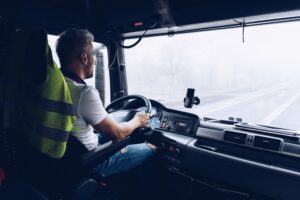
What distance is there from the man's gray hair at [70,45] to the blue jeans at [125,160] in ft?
2.35

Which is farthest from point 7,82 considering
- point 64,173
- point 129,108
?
point 129,108

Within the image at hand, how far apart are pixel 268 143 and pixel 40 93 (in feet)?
4.63

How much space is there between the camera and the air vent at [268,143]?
1602 millimetres

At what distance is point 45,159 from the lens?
1.31 meters

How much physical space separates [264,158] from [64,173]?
1.25 meters

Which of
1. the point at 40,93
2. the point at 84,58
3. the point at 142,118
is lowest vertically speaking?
the point at 142,118

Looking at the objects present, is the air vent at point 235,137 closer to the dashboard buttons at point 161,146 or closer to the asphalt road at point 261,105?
the asphalt road at point 261,105

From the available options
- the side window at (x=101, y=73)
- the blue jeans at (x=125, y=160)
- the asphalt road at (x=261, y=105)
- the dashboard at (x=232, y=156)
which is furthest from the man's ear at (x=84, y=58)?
the side window at (x=101, y=73)

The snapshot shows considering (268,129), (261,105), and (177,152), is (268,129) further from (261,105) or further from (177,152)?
(177,152)

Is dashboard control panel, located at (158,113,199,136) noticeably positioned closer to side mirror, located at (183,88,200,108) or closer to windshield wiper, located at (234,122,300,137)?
side mirror, located at (183,88,200,108)

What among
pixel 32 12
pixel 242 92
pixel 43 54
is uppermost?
pixel 32 12

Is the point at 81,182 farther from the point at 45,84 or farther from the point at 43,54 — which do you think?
the point at 43,54

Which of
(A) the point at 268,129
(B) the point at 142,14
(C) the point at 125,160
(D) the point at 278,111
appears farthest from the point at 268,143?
(B) the point at 142,14

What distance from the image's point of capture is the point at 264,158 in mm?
1643
